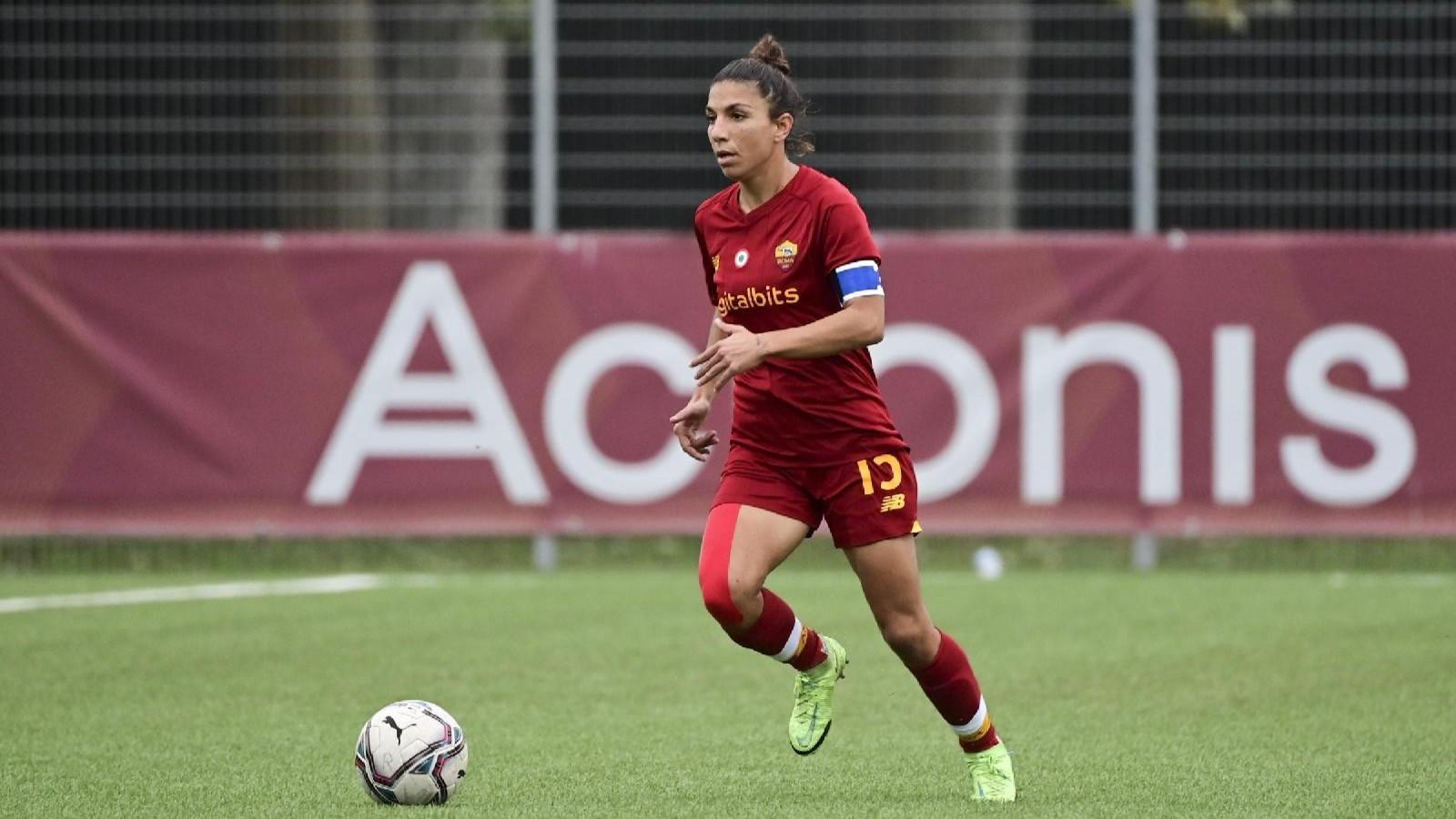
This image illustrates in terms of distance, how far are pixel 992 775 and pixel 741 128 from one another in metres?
1.97

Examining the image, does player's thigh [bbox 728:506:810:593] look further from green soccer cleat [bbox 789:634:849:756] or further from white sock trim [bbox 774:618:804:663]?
A: green soccer cleat [bbox 789:634:849:756]

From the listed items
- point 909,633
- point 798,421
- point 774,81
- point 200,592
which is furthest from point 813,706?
point 200,592

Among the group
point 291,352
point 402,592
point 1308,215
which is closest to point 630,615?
point 402,592

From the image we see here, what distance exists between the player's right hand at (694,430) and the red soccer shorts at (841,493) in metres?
0.14

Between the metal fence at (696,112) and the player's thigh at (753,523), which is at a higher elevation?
the metal fence at (696,112)

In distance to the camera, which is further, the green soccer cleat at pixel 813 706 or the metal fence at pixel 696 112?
the metal fence at pixel 696 112

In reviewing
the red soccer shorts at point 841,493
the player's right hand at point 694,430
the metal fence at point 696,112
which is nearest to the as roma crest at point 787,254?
the player's right hand at point 694,430

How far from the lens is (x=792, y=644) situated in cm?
695

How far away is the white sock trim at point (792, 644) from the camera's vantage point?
22.8ft

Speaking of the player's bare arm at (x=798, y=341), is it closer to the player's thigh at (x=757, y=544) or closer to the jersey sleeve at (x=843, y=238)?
the jersey sleeve at (x=843, y=238)

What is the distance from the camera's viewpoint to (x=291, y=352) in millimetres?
13758

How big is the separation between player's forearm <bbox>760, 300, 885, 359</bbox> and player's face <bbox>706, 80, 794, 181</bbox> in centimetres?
51

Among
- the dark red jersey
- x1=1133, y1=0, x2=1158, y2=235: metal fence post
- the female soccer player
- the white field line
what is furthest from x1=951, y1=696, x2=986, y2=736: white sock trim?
x1=1133, y1=0, x2=1158, y2=235: metal fence post

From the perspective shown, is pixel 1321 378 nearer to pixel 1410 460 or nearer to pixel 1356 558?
pixel 1410 460
